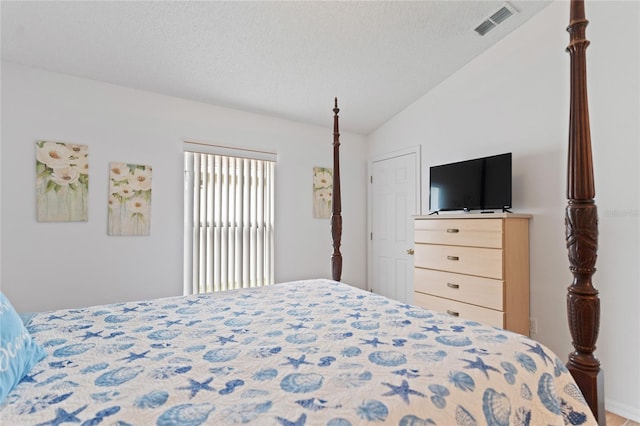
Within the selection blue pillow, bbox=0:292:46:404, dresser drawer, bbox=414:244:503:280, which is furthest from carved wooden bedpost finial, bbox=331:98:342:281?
blue pillow, bbox=0:292:46:404

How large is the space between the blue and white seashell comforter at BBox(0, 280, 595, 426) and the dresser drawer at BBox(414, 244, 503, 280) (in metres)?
1.18

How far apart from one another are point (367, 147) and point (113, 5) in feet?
10.0

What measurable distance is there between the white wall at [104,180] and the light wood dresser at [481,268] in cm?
165

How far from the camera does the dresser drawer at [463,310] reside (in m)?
2.42

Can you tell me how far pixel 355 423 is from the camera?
2.32 feet

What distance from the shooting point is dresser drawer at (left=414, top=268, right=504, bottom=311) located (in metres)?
2.42

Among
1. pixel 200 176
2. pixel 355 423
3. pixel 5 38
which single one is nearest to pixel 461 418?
pixel 355 423

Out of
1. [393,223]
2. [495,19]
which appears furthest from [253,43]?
[393,223]

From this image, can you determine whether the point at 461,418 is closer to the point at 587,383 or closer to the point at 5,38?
the point at 587,383

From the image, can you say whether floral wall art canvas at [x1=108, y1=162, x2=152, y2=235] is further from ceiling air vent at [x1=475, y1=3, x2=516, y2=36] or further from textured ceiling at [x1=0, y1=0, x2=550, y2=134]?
ceiling air vent at [x1=475, y1=3, x2=516, y2=36]

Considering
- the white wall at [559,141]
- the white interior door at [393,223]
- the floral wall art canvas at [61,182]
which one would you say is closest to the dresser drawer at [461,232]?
the white wall at [559,141]

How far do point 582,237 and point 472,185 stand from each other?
1.74m

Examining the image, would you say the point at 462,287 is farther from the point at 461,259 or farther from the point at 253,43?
the point at 253,43

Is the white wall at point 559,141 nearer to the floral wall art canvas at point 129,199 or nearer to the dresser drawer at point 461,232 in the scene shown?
the dresser drawer at point 461,232
